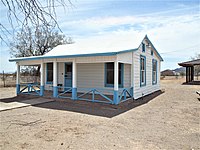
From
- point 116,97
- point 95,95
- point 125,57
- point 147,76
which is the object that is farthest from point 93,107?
point 147,76

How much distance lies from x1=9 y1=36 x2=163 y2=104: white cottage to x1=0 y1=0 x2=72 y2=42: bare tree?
5352 mm

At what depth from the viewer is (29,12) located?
2322mm

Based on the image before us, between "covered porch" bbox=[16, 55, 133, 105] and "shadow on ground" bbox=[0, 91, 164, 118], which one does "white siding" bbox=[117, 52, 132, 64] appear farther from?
"shadow on ground" bbox=[0, 91, 164, 118]

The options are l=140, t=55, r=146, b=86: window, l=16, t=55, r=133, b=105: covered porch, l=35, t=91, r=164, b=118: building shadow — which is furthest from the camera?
l=140, t=55, r=146, b=86: window

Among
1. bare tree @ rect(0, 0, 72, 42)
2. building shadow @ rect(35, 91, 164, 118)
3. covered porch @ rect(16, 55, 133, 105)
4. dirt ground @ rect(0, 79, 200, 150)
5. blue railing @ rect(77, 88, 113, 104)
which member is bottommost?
dirt ground @ rect(0, 79, 200, 150)

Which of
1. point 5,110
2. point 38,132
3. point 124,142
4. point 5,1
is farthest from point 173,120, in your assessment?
point 5,110

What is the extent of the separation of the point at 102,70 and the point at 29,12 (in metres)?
8.62

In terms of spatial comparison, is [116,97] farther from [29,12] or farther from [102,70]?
[29,12]

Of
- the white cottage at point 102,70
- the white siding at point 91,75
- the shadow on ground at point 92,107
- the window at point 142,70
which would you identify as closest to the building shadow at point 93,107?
the shadow on ground at point 92,107

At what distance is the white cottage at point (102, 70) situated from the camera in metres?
8.93

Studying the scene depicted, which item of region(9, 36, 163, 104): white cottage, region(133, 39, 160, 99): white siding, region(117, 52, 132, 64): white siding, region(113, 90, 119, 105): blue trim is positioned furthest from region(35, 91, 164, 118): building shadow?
region(117, 52, 132, 64): white siding

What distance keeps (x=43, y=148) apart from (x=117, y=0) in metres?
3.20

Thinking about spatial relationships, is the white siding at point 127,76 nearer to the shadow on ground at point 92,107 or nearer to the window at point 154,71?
the shadow on ground at point 92,107

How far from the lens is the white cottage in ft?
29.3
